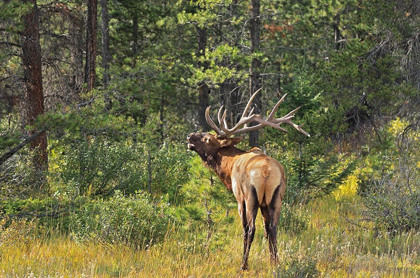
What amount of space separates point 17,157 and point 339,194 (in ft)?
22.9

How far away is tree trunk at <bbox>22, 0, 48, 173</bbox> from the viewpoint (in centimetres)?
1038

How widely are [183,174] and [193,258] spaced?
219 inches

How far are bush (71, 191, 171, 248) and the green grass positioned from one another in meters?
0.16

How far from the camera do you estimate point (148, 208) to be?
7.32m

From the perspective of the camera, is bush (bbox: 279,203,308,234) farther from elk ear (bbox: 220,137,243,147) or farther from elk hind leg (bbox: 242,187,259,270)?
elk hind leg (bbox: 242,187,259,270)

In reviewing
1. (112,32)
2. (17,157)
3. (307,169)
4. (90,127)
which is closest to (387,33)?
(307,169)

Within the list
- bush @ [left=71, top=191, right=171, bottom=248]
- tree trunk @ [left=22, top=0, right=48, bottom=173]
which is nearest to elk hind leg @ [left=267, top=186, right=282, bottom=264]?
bush @ [left=71, top=191, right=171, bottom=248]

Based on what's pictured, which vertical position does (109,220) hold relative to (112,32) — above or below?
below

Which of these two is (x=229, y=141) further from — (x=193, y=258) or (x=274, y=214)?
(x=193, y=258)

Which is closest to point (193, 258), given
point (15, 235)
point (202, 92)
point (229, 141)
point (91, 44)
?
point (229, 141)

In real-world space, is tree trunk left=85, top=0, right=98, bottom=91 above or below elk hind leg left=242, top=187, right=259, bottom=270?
above

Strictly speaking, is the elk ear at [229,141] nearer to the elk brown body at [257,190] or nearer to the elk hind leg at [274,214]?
the elk brown body at [257,190]

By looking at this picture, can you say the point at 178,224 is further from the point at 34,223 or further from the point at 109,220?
the point at 34,223

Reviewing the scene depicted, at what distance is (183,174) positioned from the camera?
12117 millimetres
